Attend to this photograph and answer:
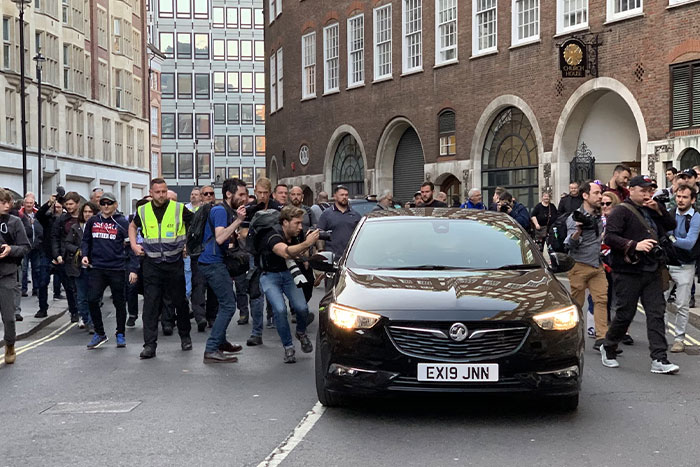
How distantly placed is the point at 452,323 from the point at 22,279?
558 inches

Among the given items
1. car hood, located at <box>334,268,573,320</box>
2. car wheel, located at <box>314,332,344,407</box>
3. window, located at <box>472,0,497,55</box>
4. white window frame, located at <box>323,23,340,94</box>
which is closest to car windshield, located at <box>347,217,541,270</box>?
car hood, located at <box>334,268,573,320</box>

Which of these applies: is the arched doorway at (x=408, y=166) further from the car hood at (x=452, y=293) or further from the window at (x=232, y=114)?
the window at (x=232, y=114)

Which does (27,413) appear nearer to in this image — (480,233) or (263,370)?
(263,370)

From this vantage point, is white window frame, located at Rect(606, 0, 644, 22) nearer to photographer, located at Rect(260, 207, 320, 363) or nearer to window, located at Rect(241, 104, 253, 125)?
photographer, located at Rect(260, 207, 320, 363)

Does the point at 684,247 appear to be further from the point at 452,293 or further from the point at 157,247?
the point at 157,247

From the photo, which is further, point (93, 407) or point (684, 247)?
point (684, 247)

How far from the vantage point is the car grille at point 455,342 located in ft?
23.1

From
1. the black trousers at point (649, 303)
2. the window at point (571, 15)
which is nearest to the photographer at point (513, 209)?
the black trousers at point (649, 303)

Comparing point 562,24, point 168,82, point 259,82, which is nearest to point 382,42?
point 562,24

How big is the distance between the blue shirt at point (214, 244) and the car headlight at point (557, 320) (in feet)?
14.8

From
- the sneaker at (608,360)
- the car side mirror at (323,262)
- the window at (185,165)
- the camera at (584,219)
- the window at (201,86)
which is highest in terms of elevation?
the window at (201,86)

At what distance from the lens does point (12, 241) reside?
10.9 metres

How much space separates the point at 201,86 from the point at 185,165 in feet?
25.5

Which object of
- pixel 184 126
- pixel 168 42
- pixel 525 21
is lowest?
pixel 525 21
